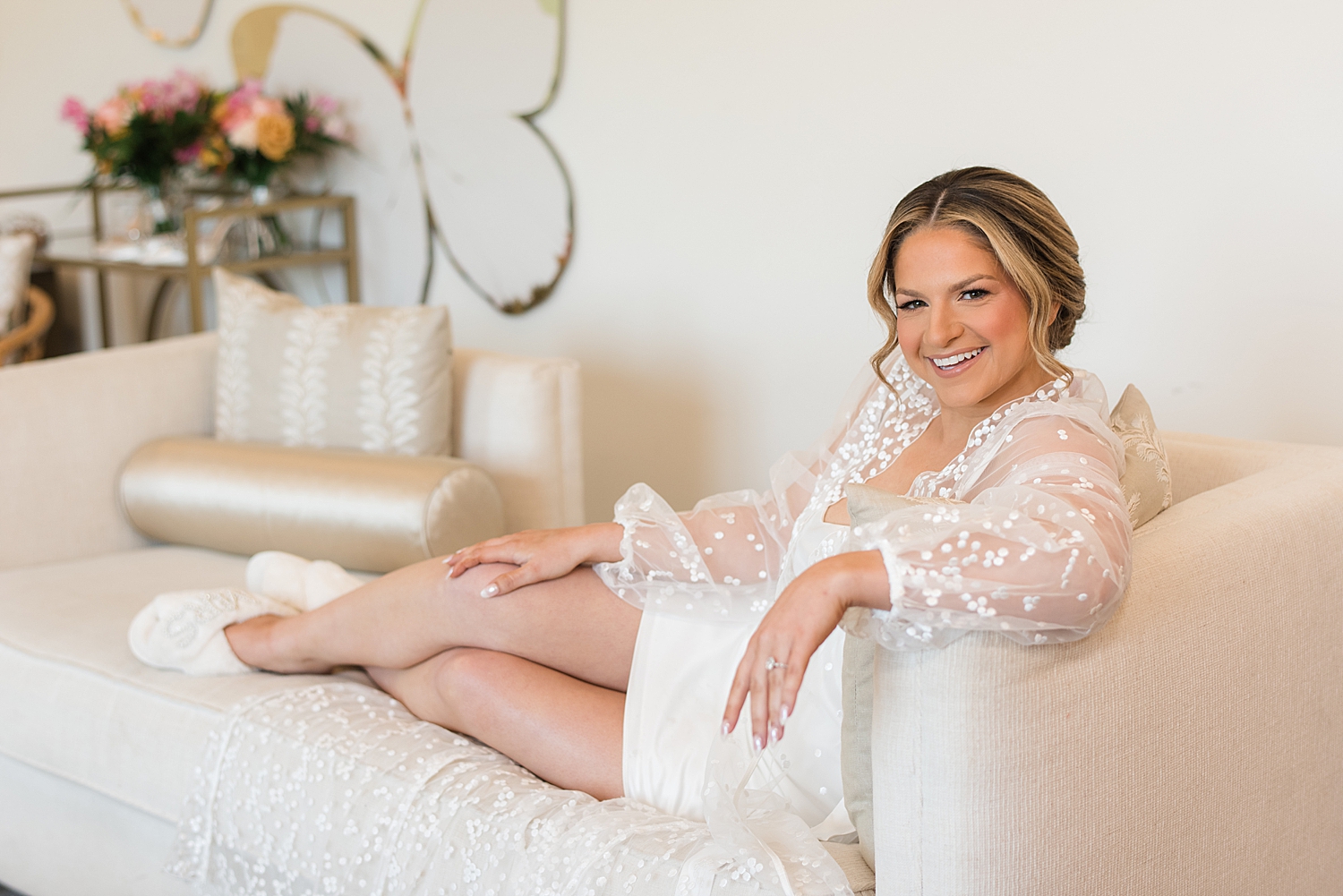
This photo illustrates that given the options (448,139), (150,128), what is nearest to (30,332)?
(150,128)

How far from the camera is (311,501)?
223cm

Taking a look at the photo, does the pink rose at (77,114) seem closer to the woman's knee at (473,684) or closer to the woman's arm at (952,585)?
the woman's knee at (473,684)

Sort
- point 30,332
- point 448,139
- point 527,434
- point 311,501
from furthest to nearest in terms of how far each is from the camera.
A: point 30,332 → point 448,139 → point 527,434 → point 311,501

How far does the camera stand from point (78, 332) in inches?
186

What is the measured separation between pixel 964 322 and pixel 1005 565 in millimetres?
412

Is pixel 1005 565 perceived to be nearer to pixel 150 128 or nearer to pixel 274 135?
pixel 274 135

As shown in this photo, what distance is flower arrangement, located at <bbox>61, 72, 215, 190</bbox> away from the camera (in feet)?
12.0

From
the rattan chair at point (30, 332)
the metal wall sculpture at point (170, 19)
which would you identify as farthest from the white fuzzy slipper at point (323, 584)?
the metal wall sculpture at point (170, 19)

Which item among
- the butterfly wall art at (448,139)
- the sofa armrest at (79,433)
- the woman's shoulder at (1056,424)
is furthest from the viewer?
the butterfly wall art at (448,139)

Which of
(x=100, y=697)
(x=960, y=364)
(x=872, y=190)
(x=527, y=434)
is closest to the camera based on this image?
(x=960, y=364)

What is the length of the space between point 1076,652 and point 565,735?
70cm

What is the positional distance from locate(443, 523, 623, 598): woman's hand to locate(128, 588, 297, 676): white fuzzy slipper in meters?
0.43

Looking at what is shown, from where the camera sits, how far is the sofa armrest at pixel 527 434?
7.79 feet

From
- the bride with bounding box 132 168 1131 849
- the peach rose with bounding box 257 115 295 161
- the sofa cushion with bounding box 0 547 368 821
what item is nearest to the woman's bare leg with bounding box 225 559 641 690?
the bride with bounding box 132 168 1131 849
